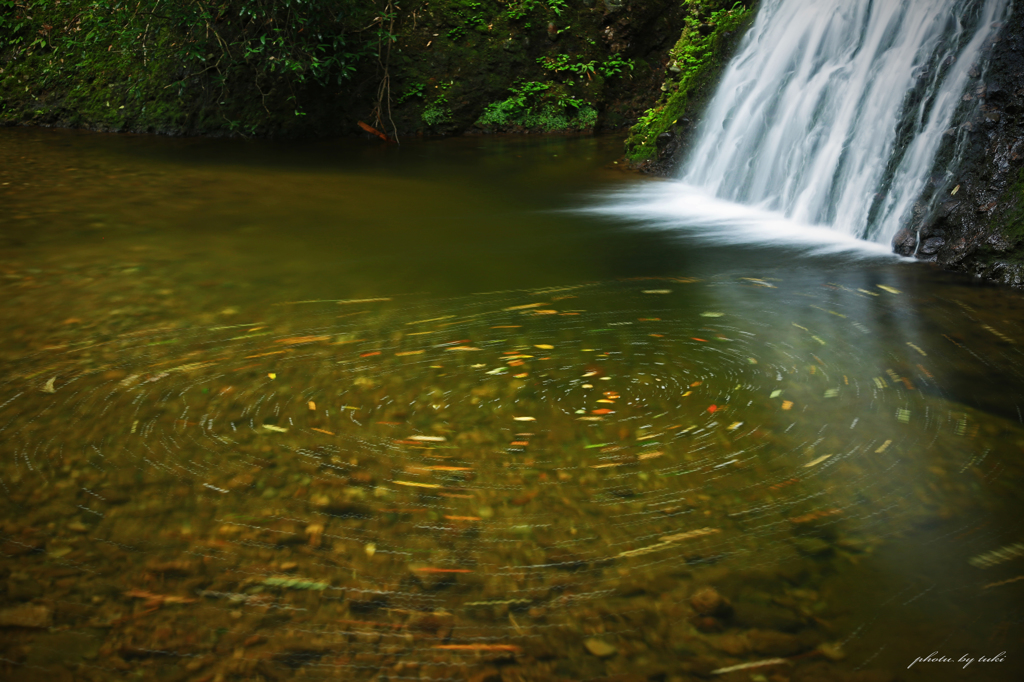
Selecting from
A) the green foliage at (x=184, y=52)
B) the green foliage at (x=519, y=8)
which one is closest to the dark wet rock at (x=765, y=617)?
the green foliage at (x=184, y=52)

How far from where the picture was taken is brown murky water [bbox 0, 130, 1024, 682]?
173 cm

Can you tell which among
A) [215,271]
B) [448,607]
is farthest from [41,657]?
[215,271]

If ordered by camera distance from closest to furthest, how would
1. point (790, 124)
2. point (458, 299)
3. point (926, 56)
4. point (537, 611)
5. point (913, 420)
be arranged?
1. point (537, 611)
2. point (913, 420)
3. point (458, 299)
4. point (926, 56)
5. point (790, 124)

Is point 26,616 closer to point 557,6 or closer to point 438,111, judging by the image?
point 438,111

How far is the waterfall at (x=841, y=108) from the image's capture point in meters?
5.00

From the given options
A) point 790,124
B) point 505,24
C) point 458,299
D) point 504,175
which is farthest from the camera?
point 505,24

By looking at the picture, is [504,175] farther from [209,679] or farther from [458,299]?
[209,679]

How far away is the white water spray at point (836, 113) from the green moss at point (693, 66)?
0.27m

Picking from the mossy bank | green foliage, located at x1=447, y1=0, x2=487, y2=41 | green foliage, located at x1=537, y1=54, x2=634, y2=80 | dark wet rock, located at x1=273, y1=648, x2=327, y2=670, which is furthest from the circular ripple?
green foliage, located at x1=447, y1=0, x2=487, y2=41

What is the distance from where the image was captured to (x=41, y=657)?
1.69 m

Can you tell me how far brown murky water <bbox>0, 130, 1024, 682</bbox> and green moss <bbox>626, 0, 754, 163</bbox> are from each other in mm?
3914

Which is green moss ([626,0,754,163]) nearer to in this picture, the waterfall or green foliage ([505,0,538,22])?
the waterfall

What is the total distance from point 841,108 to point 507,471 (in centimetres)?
473

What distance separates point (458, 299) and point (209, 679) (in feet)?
8.26
